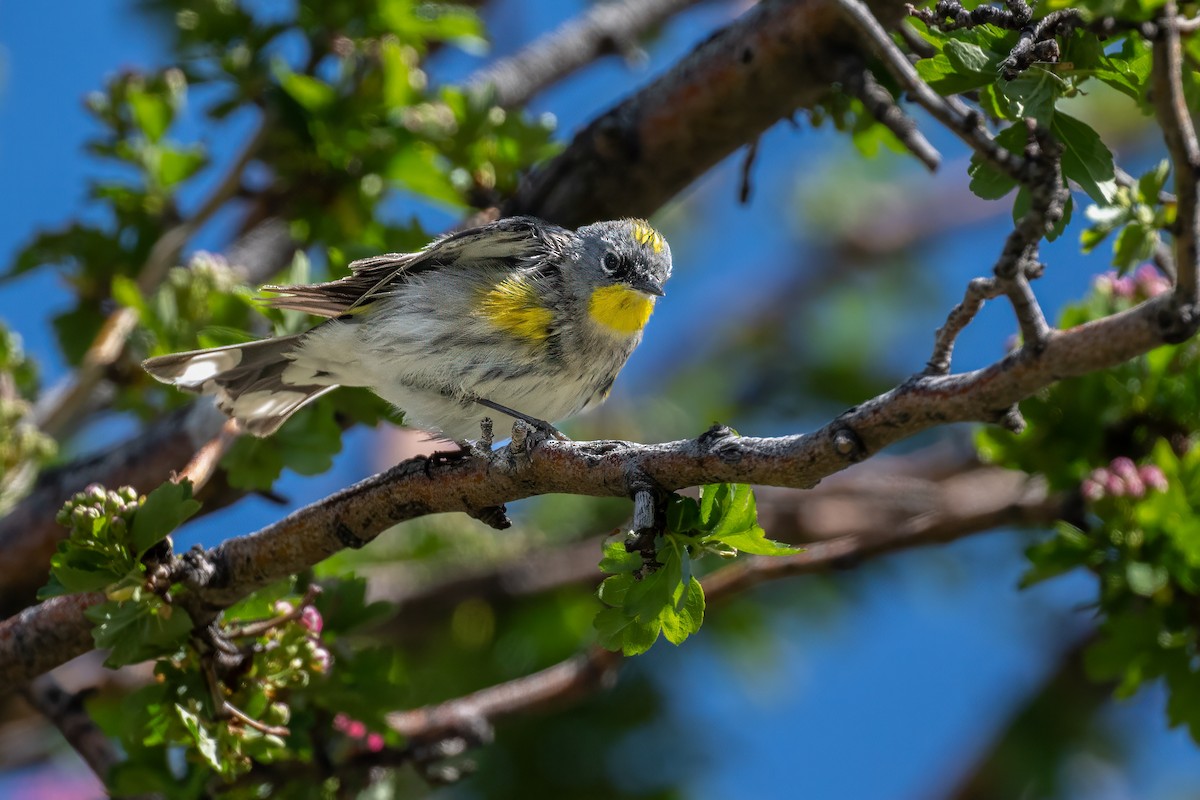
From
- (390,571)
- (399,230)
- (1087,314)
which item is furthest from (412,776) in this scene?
(1087,314)

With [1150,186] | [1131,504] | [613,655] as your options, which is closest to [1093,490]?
[1131,504]

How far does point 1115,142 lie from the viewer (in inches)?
305

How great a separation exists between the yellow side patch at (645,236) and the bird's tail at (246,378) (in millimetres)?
1172

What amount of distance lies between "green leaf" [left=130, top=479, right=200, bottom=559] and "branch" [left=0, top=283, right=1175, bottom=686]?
0.16 m

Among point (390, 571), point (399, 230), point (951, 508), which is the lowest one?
point (390, 571)

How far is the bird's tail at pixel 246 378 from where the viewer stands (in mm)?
3848

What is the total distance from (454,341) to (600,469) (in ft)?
4.80

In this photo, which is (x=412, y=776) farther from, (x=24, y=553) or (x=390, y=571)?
(x=24, y=553)

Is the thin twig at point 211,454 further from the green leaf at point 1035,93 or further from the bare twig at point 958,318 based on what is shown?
the green leaf at point 1035,93

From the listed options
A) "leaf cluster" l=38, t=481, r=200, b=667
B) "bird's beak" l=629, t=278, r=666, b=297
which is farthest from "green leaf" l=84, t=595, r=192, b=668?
"bird's beak" l=629, t=278, r=666, b=297

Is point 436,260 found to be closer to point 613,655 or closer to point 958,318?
point 613,655

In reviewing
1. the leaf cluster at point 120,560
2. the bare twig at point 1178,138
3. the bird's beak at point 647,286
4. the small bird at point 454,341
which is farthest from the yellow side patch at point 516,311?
the bare twig at point 1178,138

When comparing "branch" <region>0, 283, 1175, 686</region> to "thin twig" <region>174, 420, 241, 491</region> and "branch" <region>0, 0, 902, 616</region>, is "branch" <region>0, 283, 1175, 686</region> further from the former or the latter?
"branch" <region>0, 0, 902, 616</region>

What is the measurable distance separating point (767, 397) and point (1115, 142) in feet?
9.26
